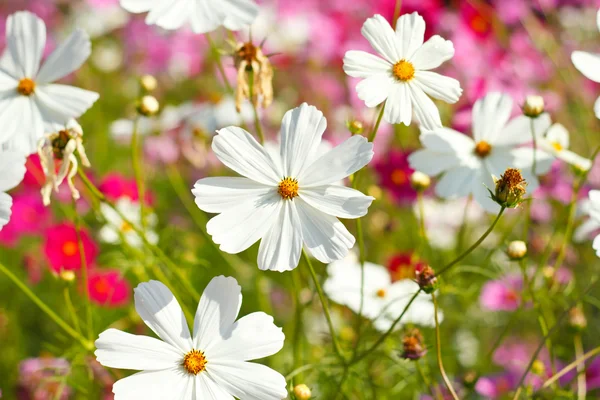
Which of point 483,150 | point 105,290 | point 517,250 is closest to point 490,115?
point 483,150

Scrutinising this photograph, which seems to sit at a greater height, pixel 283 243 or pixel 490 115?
pixel 490 115

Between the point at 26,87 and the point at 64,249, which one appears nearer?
the point at 26,87

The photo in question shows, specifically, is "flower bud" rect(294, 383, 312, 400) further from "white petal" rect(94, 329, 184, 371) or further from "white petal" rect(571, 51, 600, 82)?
"white petal" rect(571, 51, 600, 82)

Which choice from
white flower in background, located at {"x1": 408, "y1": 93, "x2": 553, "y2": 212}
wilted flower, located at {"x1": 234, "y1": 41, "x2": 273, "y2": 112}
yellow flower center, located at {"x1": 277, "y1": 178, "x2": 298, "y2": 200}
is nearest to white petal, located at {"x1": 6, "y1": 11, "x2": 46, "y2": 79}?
wilted flower, located at {"x1": 234, "y1": 41, "x2": 273, "y2": 112}

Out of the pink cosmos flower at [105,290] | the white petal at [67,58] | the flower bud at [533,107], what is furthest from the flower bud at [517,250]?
the pink cosmos flower at [105,290]

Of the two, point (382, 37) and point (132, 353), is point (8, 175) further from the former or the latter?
point (382, 37)

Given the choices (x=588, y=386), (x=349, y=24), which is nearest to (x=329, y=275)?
(x=588, y=386)
